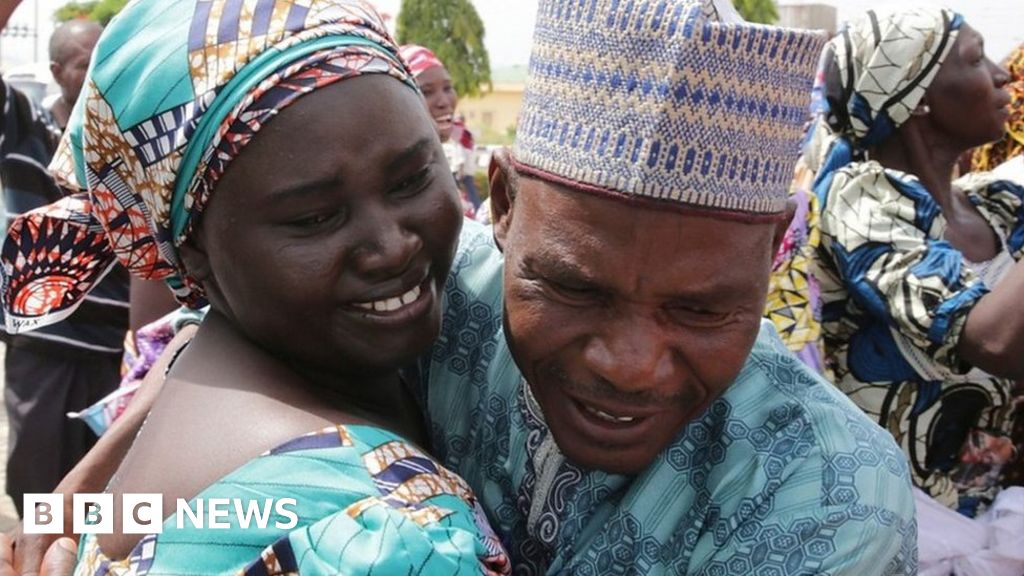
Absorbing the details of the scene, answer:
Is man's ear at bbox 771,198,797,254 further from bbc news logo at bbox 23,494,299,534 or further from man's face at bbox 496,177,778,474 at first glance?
bbc news logo at bbox 23,494,299,534

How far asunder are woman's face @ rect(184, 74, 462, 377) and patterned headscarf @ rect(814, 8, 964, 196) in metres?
1.83

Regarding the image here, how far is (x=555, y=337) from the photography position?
1.53m

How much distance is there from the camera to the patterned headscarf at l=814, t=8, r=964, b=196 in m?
3.04

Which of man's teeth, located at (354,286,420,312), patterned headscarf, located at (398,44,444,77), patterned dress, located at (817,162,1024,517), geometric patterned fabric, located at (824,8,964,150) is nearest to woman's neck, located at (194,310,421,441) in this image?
man's teeth, located at (354,286,420,312)

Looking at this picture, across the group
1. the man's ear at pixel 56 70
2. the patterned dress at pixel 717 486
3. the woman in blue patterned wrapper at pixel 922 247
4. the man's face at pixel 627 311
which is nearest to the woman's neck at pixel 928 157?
the woman in blue patterned wrapper at pixel 922 247

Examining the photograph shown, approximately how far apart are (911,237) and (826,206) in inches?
11.0

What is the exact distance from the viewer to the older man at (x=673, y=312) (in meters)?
1.42

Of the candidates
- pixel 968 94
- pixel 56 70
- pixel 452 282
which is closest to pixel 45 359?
pixel 56 70

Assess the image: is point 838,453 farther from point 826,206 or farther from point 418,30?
point 418,30

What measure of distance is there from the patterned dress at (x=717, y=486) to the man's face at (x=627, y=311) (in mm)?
91

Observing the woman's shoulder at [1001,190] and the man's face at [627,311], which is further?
the woman's shoulder at [1001,190]

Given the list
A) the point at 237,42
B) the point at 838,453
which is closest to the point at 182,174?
the point at 237,42

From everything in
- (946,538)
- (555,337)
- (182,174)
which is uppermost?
(182,174)

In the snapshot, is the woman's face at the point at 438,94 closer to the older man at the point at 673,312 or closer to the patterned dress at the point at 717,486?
the patterned dress at the point at 717,486
